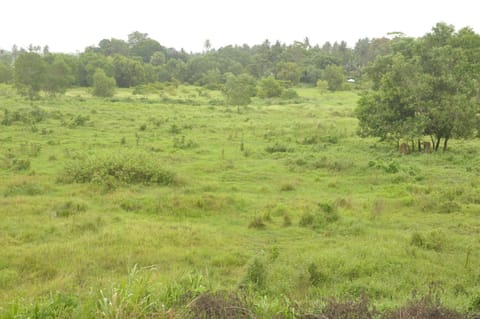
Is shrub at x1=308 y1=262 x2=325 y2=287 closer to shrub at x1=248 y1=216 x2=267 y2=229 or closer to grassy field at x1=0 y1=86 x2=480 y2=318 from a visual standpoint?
grassy field at x1=0 y1=86 x2=480 y2=318

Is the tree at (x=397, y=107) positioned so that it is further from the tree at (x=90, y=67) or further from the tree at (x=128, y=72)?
the tree at (x=128, y=72)

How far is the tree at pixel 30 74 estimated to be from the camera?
150 ft

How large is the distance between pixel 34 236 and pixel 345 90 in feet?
218

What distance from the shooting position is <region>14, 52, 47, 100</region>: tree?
150 ft

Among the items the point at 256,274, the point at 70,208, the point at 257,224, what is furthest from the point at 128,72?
the point at 256,274

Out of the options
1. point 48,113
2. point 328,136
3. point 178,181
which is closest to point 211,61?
point 48,113

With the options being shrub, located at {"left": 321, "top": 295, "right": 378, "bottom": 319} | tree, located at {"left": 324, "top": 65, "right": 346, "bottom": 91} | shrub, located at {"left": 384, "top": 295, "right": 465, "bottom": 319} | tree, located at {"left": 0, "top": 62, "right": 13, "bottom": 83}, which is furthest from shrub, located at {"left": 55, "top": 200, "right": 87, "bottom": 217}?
tree, located at {"left": 324, "top": 65, "right": 346, "bottom": 91}

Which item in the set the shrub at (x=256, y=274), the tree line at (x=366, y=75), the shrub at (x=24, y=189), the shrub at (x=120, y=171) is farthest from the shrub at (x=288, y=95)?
the shrub at (x=256, y=274)

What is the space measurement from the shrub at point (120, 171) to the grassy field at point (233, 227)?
2.0 inches

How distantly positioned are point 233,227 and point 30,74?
42064 mm

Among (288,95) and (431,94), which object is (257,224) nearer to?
(431,94)

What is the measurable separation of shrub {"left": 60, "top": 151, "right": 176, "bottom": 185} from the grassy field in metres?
0.05

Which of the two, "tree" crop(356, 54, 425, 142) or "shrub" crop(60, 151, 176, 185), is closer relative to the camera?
"shrub" crop(60, 151, 176, 185)

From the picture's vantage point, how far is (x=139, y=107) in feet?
144
